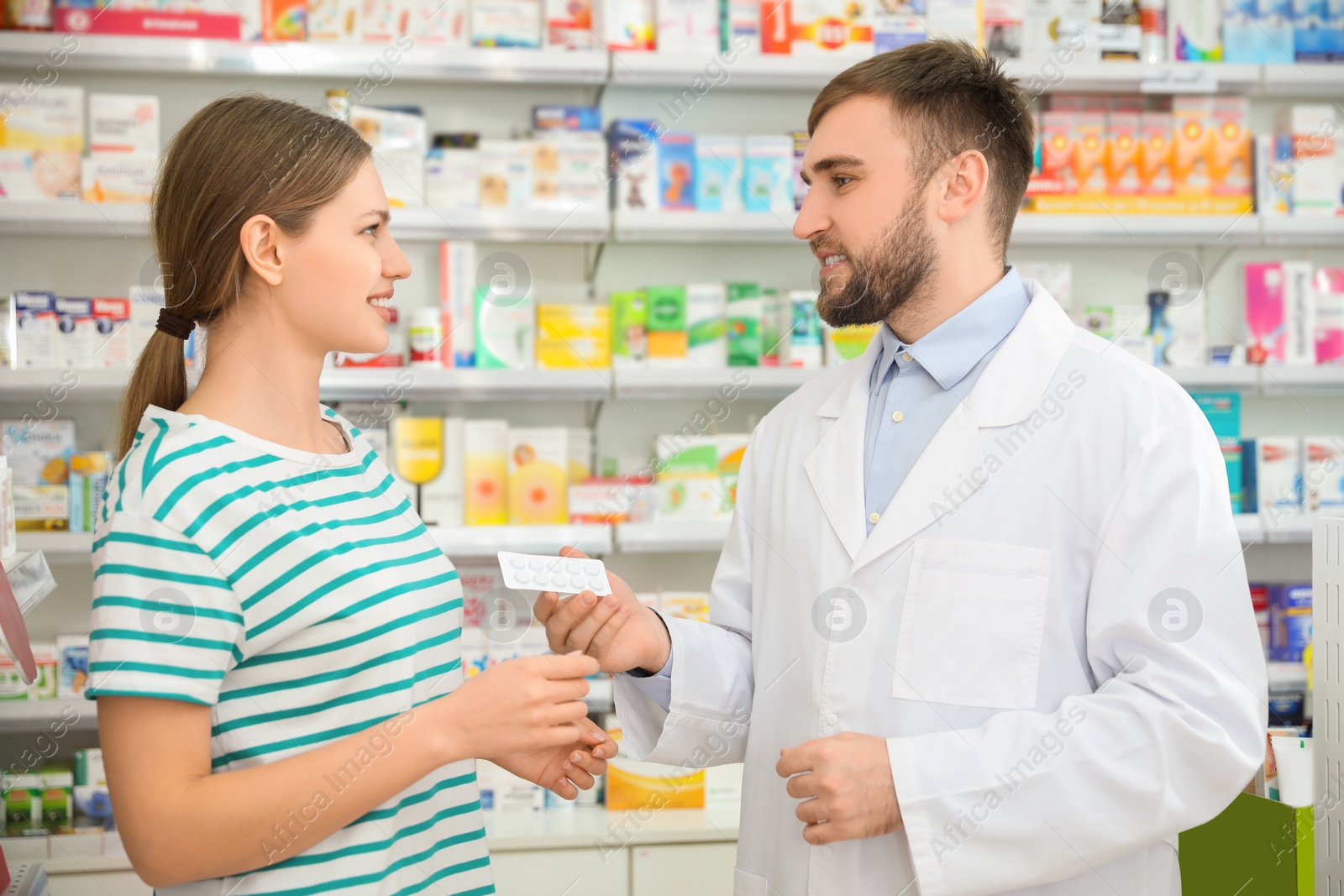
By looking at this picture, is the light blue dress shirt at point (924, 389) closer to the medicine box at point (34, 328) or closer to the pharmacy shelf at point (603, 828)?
the pharmacy shelf at point (603, 828)

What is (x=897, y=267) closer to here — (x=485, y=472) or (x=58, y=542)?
(x=485, y=472)

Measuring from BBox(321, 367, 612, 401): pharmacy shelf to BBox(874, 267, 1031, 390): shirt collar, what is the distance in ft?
A: 4.50

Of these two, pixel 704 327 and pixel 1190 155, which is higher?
pixel 1190 155

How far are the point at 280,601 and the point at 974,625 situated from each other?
87 cm

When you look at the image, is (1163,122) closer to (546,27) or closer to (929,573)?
(546,27)

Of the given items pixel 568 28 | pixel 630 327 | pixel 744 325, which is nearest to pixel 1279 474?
pixel 744 325

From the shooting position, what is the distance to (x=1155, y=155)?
3084 millimetres

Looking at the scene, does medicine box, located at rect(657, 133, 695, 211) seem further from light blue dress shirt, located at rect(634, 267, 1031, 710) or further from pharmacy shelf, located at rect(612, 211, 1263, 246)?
light blue dress shirt, located at rect(634, 267, 1031, 710)

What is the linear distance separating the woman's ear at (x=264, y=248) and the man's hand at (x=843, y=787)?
88 cm

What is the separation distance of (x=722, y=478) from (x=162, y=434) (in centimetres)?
188

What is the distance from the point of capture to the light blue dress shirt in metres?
1.54

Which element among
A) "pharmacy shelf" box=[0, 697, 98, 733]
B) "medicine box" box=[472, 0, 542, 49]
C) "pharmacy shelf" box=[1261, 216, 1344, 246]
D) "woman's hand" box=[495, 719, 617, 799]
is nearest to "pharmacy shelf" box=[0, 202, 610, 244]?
"medicine box" box=[472, 0, 542, 49]

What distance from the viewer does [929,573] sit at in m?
1.41

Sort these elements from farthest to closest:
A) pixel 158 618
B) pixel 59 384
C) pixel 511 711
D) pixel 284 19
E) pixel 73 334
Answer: pixel 284 19, pixel 73 334, pixel 59 384, pixel 511 711, pixel 158 618
